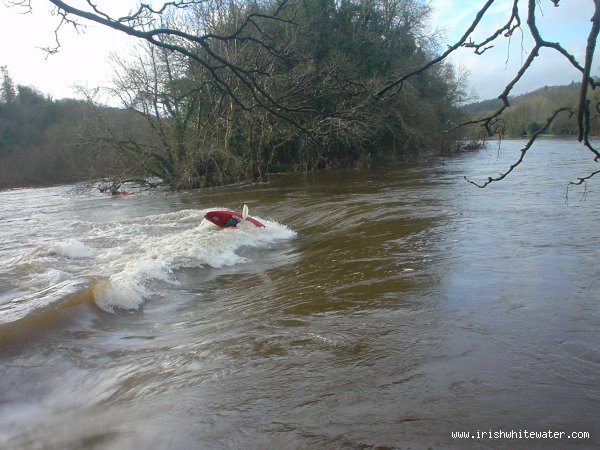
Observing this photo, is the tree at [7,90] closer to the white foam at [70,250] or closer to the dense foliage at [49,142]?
the dense foliage at [49,142]

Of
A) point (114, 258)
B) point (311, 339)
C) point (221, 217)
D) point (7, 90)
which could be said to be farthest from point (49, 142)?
point (311, 339)

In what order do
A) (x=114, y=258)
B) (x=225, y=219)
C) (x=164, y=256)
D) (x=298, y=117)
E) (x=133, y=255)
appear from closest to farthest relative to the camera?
(x=164, y=256)
(x=114, y=258)
(x=133, y=255)
(x=225, y=219)
(x=298, y=117)

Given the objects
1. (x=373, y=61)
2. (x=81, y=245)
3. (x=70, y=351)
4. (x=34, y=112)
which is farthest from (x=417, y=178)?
(x=34, y=112)

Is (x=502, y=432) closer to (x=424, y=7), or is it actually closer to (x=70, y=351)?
(x=70, y=351)

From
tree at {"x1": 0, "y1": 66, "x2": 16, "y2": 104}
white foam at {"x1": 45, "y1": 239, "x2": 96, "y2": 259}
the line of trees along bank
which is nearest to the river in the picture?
white foam at {"x1": 45, "y1": 239, "x2": 96, "y2": 259}

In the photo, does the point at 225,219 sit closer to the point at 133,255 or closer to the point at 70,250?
the point at 133,255

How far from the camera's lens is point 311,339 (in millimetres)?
4434

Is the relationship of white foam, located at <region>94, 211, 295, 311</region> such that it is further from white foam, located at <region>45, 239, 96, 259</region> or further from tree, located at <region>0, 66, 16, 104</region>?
tree, located at <region>0, 66, 16, 104</region>

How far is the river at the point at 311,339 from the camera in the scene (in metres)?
3.15

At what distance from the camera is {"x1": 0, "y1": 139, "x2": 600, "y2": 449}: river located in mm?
3152

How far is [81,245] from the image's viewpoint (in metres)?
9.41

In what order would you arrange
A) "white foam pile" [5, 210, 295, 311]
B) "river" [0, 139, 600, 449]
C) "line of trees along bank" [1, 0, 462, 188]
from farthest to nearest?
1. "line of trees along bank" [1, 0, 462, 188]
2. "white foam pile" [5, 210, 295, 311]
3. "river" [0, 139, 600, 449]

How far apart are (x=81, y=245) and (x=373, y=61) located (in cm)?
2259

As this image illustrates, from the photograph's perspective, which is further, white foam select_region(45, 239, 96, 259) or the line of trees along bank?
the line of trees along bank
